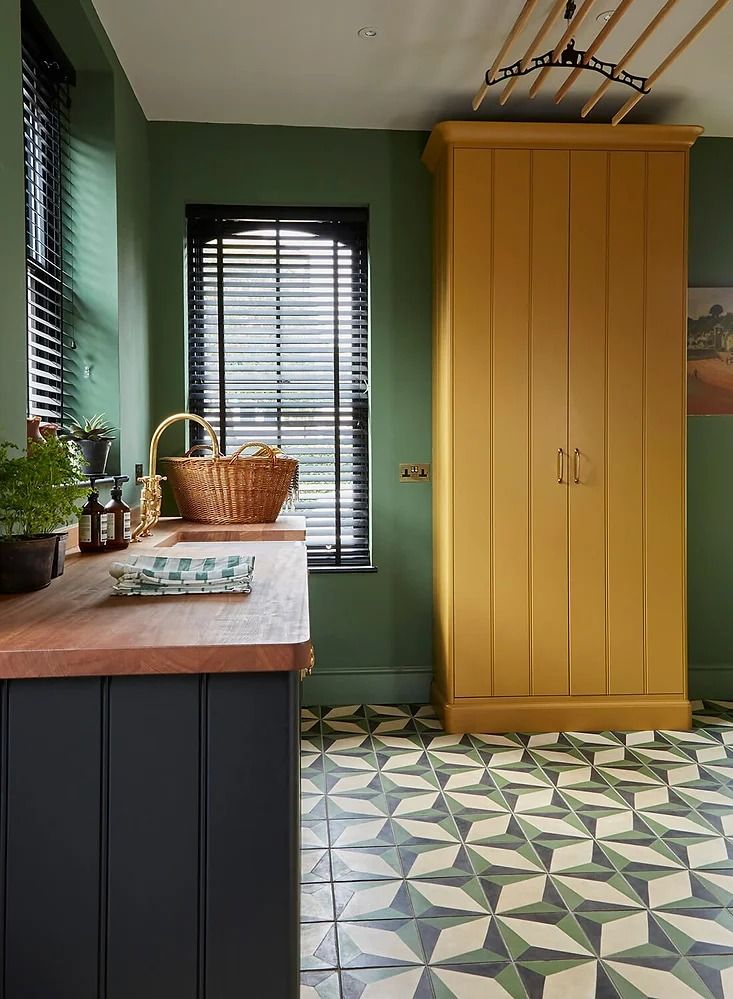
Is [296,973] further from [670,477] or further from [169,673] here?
[670,477]

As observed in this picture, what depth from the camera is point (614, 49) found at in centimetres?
302

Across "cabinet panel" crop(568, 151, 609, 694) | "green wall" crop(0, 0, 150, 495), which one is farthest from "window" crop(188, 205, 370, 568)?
"cabinet panel" crop(568, 151, 609, 694)

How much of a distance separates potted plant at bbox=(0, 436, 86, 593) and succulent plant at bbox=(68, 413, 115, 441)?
35.6 inches

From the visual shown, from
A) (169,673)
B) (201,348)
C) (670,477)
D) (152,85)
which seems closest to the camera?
(169,673)

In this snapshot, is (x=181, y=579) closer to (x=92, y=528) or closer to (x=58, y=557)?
(x=58, y=557)

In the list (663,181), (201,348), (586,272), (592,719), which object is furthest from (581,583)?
(201,348)

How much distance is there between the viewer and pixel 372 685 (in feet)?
12.6

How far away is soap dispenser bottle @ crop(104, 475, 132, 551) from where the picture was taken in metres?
2.37

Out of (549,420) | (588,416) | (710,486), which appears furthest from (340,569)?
(710,486)

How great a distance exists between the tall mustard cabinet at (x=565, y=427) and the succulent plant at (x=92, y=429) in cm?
135

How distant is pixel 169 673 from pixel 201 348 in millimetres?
2817

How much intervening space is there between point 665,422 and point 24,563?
8.89 feet

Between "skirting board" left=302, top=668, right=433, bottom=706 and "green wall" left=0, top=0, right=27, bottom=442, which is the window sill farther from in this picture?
"green wall" left=0, top=0, right=27, bottom=442

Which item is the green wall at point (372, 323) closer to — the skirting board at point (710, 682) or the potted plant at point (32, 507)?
the skirting board at point (710, 682)
